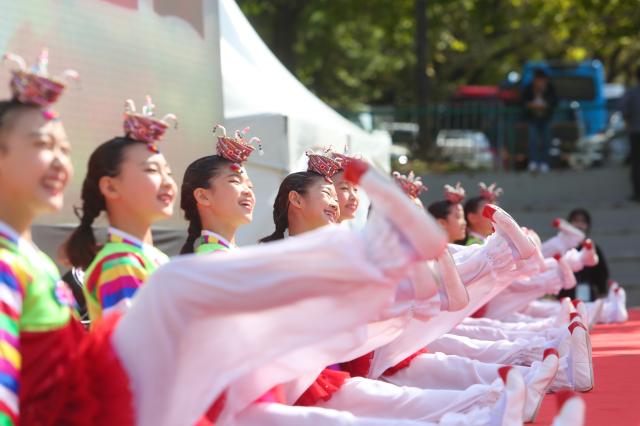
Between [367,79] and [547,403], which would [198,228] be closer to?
[547,403]

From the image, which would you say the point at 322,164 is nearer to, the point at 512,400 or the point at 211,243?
the point at 211,243

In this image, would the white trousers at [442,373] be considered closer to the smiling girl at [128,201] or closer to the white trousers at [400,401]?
the white trousers at [400,401]

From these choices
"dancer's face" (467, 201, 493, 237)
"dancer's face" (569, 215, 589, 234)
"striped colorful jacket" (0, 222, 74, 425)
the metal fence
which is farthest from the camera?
the metal fence

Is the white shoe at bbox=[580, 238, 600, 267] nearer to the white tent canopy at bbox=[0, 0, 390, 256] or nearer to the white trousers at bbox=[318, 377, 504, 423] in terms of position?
the white tent canopy at bbox=[0, 0, 390, 256]

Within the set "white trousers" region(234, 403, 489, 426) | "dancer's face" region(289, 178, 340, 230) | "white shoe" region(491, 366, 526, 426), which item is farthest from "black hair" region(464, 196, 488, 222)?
"white trousers" region(234, 403, 489, 426)

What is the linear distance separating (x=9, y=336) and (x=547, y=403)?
119 inches

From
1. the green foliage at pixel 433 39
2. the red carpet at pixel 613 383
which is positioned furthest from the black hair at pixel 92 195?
the green foliage at pixel 433 39

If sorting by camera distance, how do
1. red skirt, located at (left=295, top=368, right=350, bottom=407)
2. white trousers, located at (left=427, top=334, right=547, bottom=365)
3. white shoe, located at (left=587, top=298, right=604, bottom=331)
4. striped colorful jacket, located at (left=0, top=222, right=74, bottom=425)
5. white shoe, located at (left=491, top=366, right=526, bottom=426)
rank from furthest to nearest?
1. white shoe, located at (left=587, top=298, right=604, bottom=331)
2. white trousers, located at (left=427, top=334, right=547, bottom=365)
3. red skirt, located at (left=295, top=368, right=350, bottom=407)
4. white shoe, located at (left=491, top=366, right=526, bottom=426)
5. striped colorful jacket, located at (left=0, top=222, right=74, bottom=425)

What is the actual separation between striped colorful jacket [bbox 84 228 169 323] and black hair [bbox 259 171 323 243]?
1431 millimetres

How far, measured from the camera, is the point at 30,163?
10.2ft

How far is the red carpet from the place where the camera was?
493cm

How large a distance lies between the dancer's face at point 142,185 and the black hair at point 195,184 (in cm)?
79

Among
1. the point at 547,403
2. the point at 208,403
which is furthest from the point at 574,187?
the point at 208,403

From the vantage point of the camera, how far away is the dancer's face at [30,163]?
122 inches
